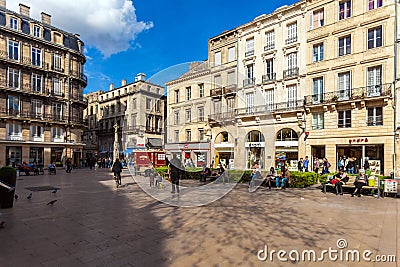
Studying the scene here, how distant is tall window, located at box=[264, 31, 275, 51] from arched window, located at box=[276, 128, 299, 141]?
914 centimetres

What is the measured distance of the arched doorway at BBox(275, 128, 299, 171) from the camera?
78.9 ft

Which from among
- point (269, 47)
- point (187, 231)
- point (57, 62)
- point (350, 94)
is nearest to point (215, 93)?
point (187, 231)

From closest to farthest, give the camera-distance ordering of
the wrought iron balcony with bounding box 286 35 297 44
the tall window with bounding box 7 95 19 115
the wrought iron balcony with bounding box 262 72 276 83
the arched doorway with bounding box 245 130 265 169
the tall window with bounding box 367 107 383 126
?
the arched doorway with bounding box 245 130 265 169
the tall window with bounding box 367 107 383 126
the wrought iron balcony with bounding box 286 35 297 44
the wrought iron balcony with bounding box 262 72 276 83
the tall window with bounding box 7 95 19 115

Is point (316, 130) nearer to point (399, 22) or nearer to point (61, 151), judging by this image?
point (399, 22)

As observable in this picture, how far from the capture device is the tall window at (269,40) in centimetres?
2645

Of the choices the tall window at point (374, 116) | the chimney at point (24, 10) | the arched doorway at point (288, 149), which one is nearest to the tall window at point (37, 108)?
the chimney at point (24, 10)

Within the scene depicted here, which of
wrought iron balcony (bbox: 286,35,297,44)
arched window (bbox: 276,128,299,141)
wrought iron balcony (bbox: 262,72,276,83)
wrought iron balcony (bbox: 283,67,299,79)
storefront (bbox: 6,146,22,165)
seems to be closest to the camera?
arched window (bbox: 276,128,299,141)

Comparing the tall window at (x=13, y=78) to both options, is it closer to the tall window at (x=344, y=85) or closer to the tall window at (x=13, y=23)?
the tall window at (x=13, y=23)

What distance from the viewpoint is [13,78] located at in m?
31.2

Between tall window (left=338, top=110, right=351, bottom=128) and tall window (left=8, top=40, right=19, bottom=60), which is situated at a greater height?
tall window (left=8, top=40, right=19, bottom=60)

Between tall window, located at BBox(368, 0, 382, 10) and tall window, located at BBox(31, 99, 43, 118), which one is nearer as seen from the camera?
tall window, located at BBox(368, 0, 382, 10)

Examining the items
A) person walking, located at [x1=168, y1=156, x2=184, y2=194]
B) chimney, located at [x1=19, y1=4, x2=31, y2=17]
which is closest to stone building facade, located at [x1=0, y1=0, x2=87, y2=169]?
chimney, located at [x1=19, y1=4, x2=31, y2=17]

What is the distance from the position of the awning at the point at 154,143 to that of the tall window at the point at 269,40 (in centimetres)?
2239

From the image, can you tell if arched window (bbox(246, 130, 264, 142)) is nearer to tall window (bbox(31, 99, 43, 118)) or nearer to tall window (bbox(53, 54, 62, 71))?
tall window (bbox(31, 99, 43, 118))
